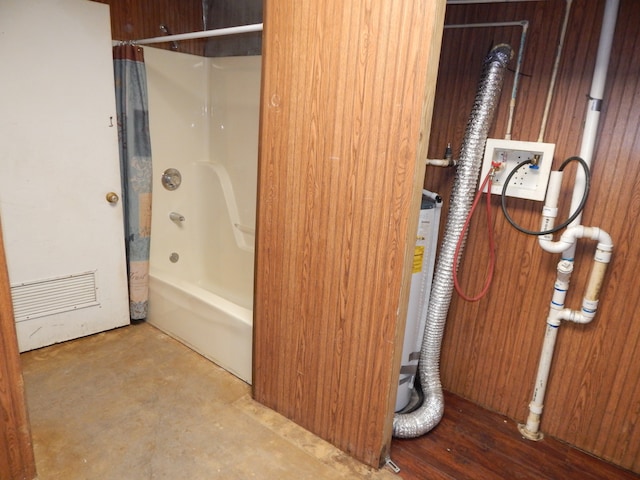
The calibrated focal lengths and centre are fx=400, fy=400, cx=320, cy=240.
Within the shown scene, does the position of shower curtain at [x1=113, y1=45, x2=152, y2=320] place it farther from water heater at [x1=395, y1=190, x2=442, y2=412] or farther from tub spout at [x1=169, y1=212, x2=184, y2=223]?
water heater at [x1=395, y1=190, x2=442, y2=412]

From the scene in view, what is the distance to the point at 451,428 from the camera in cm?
189

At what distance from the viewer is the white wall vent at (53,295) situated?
7.24 feet

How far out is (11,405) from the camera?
4.32 ft

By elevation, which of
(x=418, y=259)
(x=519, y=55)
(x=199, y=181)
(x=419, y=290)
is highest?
(x=519, y=55)

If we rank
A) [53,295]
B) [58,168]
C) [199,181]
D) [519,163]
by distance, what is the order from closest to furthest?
[519,163] < [58,168] < [53,295] < [199,181]

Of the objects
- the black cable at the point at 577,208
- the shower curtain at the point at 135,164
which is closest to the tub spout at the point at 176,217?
the shower curtain at the point at 135,164

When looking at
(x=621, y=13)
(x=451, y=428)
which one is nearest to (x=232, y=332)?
(x=451, y=428)

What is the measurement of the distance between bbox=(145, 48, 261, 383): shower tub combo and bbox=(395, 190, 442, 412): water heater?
110 cm

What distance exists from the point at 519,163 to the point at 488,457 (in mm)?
1278

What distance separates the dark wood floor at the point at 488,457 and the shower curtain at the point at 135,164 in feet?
5.94

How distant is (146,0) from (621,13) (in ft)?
A: 8.25

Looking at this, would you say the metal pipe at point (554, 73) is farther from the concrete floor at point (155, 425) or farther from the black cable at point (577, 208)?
the concrete floor at point (155, 425)

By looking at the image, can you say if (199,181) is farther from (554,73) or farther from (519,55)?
(554,73)

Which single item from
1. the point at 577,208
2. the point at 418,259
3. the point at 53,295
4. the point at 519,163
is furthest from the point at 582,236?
the point at 53,295
